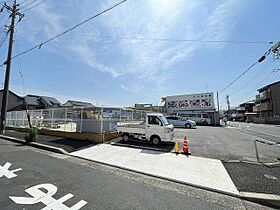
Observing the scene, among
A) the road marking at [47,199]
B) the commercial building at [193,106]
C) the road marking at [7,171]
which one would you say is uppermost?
the commercial building at [193,106]

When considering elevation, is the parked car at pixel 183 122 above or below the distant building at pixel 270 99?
below

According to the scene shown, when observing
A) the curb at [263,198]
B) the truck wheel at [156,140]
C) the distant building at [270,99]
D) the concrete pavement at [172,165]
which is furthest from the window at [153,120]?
the distant building at [270,99]

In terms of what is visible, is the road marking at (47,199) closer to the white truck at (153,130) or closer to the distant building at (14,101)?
the white truck at (153,130)

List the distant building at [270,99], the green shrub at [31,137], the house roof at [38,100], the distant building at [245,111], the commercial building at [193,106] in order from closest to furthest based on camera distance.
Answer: the green shrub at [31,137]
the commercial building at [193,106]
the distant building at [270,99]
the house roof at [38,100]
the distant building at [245,111]

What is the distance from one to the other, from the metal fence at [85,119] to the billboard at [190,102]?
20260 millimetres

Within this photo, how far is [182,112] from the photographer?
31.6 m

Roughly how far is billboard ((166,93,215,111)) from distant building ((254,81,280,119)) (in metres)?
17.8

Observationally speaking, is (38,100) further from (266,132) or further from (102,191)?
(266,132)

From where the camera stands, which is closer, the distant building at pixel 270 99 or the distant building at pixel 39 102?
the distant building at pixel 270 99

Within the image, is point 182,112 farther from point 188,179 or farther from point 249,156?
point 188,179

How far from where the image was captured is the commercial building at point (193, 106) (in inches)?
1130

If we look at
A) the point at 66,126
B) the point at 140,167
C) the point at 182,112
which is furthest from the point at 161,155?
the point at 182,112

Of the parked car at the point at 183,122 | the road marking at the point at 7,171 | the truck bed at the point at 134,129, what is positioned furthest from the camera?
the parked car at the point at 183,122

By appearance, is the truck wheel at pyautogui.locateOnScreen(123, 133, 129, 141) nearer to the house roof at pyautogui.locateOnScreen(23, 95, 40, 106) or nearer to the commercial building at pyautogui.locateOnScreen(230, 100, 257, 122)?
the house roof at pyautogui.locateOnScreen(23, 95, 40, 106)
